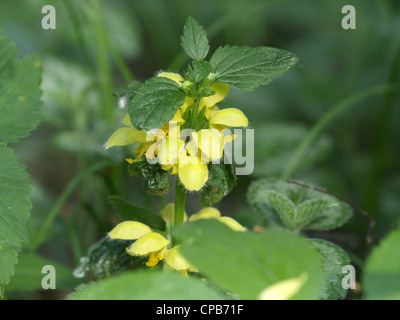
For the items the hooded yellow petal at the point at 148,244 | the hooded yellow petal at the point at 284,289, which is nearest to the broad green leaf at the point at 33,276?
the hooded yellow petal at the point at 148,244

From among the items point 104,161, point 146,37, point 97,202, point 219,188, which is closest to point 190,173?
point 219,188

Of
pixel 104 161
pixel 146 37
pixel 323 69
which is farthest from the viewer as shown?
pixel 146 37

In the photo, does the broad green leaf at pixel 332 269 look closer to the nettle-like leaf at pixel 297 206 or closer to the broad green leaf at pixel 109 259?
the nettle-like leaf at pixel 297 206

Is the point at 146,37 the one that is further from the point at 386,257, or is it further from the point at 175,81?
the point at 386,257

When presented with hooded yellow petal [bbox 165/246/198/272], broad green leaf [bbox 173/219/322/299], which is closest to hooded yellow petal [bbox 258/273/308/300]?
broad green leaf [bbox 173/219/322/299]

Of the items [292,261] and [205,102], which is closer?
[292,261]
